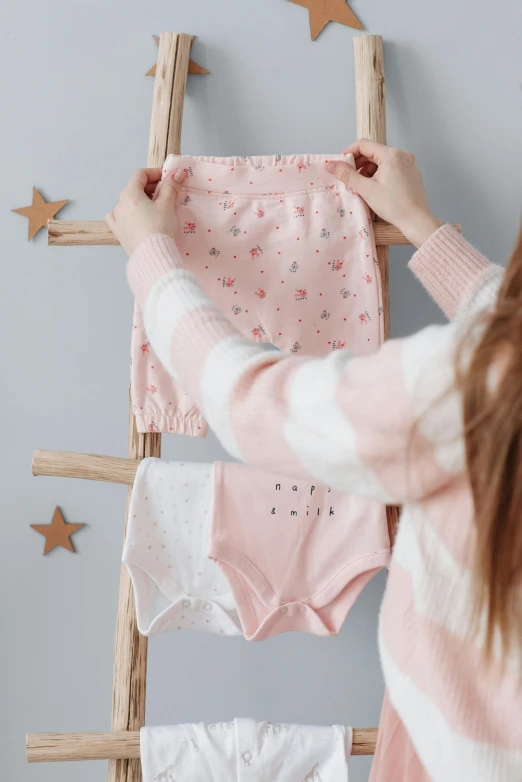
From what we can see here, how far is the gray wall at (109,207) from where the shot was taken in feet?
3.40

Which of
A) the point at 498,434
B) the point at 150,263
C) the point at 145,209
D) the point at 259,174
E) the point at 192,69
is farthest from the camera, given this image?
the point at 192,69

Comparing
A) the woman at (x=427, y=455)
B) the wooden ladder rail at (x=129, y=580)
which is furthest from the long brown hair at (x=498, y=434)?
the wooden ladder rail at (x=129, y=580)

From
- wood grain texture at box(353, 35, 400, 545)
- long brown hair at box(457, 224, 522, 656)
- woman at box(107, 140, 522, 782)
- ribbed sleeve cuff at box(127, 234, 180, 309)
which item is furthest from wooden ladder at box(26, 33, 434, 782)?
long brown hair at box(457, 224, 522, 656)

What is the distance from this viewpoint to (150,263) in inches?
26.4

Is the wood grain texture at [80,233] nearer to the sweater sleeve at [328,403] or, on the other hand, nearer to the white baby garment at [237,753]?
the sweater sleeve at [328,403]

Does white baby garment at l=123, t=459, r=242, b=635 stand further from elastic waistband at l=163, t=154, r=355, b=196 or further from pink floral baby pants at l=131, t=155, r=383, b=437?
elastic waistband at l=163, t=154, r=355, b=196

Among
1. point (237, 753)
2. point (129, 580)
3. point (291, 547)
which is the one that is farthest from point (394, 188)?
point (237, 753)

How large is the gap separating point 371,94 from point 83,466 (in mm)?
607

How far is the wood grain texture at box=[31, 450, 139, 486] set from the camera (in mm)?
867

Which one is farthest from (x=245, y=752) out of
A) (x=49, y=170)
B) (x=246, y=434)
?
(x=49, y=170)

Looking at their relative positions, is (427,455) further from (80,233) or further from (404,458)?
(80,233)

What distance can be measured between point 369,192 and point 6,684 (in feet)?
3.04

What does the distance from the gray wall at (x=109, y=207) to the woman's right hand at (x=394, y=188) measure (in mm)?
188

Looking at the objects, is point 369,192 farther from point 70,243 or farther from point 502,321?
point 502,321
